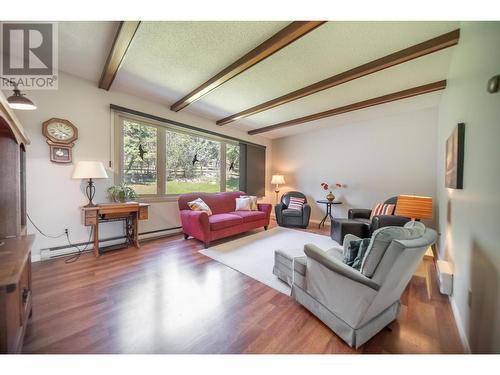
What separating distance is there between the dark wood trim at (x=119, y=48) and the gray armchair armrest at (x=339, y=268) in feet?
8.27

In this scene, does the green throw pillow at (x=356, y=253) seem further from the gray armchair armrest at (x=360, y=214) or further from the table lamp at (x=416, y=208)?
the gray armchair armrest at (x=360, y=214)

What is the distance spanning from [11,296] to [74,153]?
2516 millimetres

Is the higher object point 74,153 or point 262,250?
point 74,153

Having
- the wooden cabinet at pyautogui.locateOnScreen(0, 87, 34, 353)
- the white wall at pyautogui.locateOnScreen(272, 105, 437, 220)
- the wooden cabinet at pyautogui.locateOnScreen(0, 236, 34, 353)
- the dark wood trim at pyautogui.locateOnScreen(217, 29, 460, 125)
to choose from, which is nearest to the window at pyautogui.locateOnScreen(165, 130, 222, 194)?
the dark wood trim at pyautogui.locateOnScreen(217, 29, 460, 125)

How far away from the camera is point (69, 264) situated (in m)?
2.48

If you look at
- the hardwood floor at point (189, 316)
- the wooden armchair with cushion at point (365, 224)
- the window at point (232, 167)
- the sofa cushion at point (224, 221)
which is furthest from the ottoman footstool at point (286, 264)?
the window at point (232, 167)

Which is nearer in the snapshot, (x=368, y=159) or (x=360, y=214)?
(x=360, y=214)

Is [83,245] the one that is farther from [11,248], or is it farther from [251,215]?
[251,215]

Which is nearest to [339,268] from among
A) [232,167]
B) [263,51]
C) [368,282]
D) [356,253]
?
[368,282]

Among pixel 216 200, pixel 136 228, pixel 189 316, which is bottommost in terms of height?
pixel 189 316

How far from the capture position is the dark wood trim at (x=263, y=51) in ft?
5.68

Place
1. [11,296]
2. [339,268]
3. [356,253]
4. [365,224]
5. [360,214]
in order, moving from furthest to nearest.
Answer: [360,214], [365,224], [356,253], [339,268], [11,296]

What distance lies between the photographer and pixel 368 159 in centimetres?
450

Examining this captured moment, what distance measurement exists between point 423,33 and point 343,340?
9.31 ft
